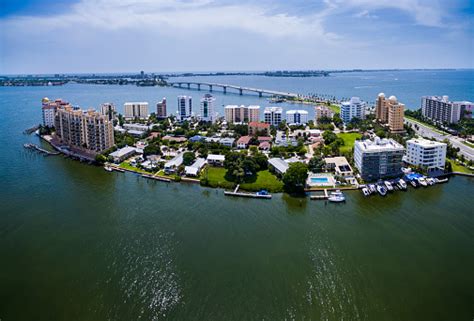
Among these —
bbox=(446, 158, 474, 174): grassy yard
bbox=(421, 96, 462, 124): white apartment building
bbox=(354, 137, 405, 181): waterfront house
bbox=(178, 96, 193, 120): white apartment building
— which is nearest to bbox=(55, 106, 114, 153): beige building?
bbox=(178, 96, 193, 120): white apartment building

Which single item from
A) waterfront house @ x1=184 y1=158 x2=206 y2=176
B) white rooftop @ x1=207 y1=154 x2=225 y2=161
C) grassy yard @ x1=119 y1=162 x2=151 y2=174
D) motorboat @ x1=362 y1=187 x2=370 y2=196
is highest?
white rooftop @ x1=207 y1=154 x2=225 y2=161

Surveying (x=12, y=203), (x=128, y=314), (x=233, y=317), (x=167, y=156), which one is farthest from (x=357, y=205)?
(x=12, y=203)

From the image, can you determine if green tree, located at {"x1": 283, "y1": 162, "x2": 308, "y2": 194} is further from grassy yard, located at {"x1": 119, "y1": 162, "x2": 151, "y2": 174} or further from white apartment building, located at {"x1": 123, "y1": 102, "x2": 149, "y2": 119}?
white apartment building, located at {"x1": 123, "y1": 102, "x2": 149, "y2": 119}

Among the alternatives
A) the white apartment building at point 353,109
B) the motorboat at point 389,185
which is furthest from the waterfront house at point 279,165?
the white apartment building at point 353,109

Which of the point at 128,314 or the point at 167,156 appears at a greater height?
the point at 167,156

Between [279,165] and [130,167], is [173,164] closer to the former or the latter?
[130,167]

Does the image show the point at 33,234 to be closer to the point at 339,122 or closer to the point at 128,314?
the point at 128,314

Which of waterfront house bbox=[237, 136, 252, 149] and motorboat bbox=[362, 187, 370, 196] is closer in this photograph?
motorboat bbox=[362, 187, 370, 196]

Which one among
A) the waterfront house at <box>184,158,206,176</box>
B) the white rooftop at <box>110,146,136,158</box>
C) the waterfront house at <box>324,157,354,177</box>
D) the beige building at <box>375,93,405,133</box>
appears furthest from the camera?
the beige building at <box>375,93,405,133</box>
